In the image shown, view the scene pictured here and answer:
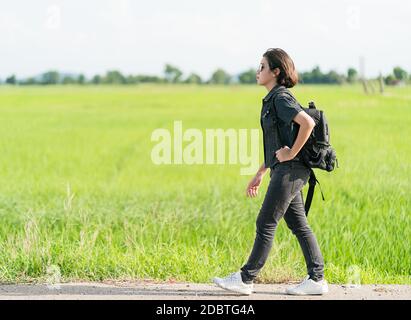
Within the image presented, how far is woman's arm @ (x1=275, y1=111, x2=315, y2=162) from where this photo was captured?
4277 millimetres

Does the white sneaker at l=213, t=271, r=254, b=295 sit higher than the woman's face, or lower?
lower

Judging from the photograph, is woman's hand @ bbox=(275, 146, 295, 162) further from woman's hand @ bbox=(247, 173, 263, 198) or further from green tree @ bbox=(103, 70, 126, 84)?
green tree @ bbox=(103, 70, 126, 84)

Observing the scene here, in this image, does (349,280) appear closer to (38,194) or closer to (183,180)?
(38,194)

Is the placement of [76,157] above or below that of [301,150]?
below

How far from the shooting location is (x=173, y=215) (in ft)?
25.1

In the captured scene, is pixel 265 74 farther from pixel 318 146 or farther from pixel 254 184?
pixel 254 184

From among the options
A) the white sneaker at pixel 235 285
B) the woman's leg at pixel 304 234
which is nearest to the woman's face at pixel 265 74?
the woman's leg at pixel 304 234

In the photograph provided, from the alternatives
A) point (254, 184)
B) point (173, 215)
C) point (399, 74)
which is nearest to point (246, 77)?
point (399, 74)

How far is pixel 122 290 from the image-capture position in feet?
16.1

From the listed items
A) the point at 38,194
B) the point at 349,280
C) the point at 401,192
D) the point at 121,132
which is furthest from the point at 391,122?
the point at 349,280

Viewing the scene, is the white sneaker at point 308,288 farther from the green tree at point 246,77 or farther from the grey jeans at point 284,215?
the green tree at point 246,77

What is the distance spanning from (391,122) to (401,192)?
35.4 feet

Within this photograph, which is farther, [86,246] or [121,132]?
[121,132]

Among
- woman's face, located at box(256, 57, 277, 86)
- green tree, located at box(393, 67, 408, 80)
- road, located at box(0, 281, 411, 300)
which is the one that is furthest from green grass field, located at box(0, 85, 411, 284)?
woman's face, located at box(256, 57, 277, 86)
